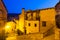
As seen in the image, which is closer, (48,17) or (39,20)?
(48,17)

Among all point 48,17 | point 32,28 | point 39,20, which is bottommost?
point 32,28

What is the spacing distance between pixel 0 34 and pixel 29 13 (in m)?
7.26

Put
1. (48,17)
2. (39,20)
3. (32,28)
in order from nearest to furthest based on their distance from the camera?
(48,17), (39,20), (32,28)

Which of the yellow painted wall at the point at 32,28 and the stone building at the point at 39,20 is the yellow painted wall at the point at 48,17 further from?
the yellow painted wall at the point at 32,28

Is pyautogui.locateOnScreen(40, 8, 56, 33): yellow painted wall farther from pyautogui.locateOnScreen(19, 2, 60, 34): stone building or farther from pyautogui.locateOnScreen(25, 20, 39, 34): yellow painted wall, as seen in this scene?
pyautogui.locateOnScreen(25, 20, 39, 34): yellow painted wall

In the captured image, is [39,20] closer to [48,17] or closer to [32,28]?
[32,28]

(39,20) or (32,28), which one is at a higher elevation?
(39,20)

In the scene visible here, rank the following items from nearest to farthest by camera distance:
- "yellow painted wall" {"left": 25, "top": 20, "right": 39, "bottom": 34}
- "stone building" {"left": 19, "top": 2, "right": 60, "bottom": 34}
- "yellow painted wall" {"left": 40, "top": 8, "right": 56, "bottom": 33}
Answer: "yellow painted wall" {"left": 40, "top": 8, "right": 56, "bottom": 33}
"stone building" {"left": 19, "top": 2, "right": 60, "bottom": 34}
"yellow painted wall" {"left": 25, "top": 20, "right": 39, "bottom": 34}

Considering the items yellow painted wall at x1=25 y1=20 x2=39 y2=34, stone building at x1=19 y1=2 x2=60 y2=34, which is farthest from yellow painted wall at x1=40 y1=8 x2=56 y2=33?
yellow painted wall at x1=25 y1=20 x2=39 y2=34

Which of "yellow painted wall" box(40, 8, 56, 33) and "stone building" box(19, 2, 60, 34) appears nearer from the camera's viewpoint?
"yellow painted wall" box(40, 8, 56, 33)

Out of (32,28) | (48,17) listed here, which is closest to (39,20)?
(32,28)

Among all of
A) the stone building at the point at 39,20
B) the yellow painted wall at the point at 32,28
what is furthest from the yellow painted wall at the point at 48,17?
the yellow painted wall at the point at 32,28

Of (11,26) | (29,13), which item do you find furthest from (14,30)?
(29,13)

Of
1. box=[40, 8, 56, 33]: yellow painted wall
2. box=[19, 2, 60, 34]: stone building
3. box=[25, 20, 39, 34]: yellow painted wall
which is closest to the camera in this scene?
box=[40, 8, 56, 33]: yellow painted wall
